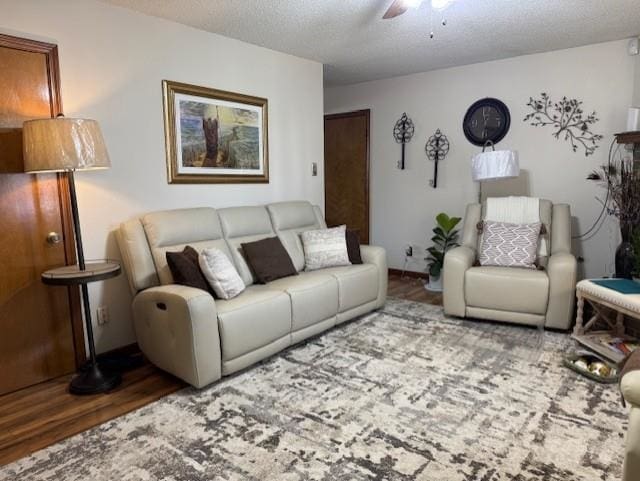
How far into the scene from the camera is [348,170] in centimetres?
567

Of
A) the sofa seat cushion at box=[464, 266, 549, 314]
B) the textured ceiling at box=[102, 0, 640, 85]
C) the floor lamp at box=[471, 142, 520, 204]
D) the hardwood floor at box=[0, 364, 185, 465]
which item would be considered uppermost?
the textured ceiling at box=[102, 0, 640, 85]

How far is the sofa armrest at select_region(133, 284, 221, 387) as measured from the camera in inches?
92.4

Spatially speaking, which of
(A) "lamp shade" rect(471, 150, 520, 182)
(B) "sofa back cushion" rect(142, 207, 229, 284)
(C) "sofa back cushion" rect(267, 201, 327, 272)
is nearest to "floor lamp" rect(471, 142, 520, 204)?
(A) "lamp shade" rect(471, 150, 520, 182)

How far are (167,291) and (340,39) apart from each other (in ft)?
8.16

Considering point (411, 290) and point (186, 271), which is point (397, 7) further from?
point (411, 290)

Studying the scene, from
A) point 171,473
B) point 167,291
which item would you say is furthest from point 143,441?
point 167,291

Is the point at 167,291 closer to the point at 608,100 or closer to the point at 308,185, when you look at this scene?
the point at 308,185

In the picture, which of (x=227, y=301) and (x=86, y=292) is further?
(x=227, y=301)

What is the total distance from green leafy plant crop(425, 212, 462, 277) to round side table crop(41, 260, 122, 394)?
3.13 metres

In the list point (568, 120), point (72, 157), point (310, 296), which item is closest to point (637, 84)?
point (568, 120)

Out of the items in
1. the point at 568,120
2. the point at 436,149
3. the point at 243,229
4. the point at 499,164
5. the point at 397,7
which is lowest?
the point at 243,229

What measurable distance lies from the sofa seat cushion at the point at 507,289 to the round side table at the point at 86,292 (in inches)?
103

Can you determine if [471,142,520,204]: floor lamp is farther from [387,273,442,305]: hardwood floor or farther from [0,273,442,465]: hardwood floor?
[0,273,442,465]: hardwood floor

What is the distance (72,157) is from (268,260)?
4.80ft
